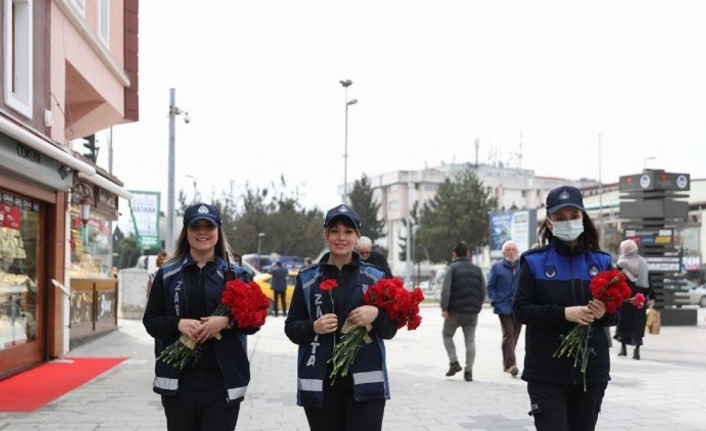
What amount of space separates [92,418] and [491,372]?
5.88 metres

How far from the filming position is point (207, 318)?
12.1 ft

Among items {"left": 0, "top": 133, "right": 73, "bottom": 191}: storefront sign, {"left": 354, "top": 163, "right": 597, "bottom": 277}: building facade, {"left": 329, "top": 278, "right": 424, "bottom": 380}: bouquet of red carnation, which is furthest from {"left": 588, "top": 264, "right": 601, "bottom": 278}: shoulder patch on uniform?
{"left": 354, "top": 163, "right": 597, "bottom": 277}: building facade

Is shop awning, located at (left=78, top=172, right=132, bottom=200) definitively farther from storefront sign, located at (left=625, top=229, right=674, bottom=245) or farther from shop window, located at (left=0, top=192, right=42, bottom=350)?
storefront sign, located at (left=625, top=229, right=674, bottom=245)

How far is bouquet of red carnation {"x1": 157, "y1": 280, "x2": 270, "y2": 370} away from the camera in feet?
11.9

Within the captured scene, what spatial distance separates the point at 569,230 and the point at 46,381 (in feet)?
26.6

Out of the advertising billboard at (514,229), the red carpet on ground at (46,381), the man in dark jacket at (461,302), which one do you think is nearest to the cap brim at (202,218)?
the red carpet on ground at (46,381)

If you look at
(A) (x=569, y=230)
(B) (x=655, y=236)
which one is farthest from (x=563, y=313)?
(B) (x=655, y=236)

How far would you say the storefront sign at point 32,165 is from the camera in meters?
8.39

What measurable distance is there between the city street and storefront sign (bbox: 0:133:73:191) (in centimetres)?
287

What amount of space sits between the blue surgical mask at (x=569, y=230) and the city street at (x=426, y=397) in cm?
343

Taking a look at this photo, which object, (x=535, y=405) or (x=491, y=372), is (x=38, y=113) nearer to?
(x=491, y=372)

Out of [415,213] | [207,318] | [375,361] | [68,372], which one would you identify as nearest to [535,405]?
[375,361]

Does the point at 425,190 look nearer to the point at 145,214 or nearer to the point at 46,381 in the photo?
the point at 145,214

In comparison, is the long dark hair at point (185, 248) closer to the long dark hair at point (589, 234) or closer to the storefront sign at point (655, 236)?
the long dark hair at point (589, 234)
